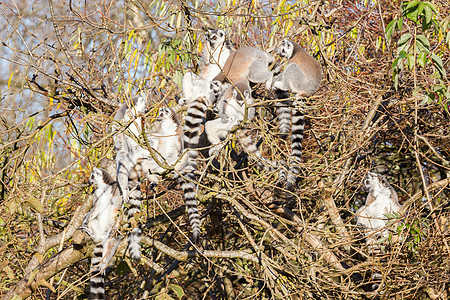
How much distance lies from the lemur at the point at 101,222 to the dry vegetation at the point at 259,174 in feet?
0.33

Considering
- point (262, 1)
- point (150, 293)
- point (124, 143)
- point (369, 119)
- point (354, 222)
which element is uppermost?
point (262, 1)

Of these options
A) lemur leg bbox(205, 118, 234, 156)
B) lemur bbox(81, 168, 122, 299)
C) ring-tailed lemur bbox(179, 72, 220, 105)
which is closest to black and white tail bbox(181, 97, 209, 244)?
lemur leg bbox(205, 118, 234, 156)

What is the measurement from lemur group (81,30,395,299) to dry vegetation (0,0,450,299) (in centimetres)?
16

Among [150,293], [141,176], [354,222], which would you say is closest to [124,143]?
[141,176]

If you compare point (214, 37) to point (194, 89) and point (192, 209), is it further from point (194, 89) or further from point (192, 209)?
point (192, 209)

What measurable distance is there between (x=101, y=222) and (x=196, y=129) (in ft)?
4.77

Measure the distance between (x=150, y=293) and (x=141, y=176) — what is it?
1.21 m

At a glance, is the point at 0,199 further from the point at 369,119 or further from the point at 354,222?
the point at 354,222

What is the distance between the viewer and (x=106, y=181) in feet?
15.7

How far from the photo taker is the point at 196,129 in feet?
13.9

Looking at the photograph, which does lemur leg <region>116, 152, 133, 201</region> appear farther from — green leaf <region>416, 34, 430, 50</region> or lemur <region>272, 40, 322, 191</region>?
green leaf <region>416, 34, 430, 50</region>

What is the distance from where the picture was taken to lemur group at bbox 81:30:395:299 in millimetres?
4234

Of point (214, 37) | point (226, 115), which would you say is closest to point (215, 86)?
point (226, 115)

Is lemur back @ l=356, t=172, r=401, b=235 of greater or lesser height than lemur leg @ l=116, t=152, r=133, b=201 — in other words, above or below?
below
